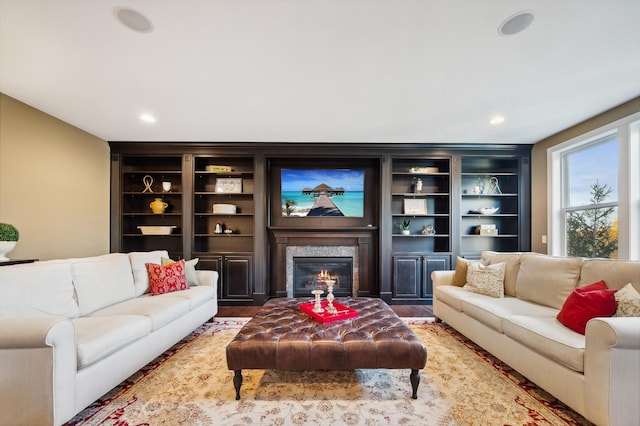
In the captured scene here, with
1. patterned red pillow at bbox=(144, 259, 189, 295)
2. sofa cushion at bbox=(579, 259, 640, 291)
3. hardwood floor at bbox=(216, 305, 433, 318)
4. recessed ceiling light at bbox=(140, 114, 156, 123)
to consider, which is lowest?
hardwood floor at bbox=(216, 305, 433, 318)

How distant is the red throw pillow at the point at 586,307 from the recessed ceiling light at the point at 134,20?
360 centimetres

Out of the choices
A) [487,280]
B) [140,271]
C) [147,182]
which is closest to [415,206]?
[487,280]

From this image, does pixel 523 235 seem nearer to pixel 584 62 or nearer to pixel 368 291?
pixel 368 291

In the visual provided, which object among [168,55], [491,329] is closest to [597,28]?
[491,329]

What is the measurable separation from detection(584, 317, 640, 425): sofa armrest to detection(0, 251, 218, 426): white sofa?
3.11m

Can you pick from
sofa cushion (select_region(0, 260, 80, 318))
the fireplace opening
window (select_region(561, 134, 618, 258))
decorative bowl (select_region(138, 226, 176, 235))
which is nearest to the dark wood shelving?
decorative bowl (select_region(138, 226, 176, 235))

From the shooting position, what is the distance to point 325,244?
4668 millimetres

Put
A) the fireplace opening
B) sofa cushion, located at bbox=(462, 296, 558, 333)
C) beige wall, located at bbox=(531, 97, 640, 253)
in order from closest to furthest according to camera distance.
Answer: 1. sofa cushion, located at bbox=(462, 296, 558, 333)
2. beige wall, located at bbox=(531, 97, 640, 253)
3. the fireplace opening

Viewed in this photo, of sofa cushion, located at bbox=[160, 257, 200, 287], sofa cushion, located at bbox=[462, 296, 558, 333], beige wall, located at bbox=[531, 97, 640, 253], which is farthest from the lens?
beige wall, located at bbox=[531, 97, 640, 253]

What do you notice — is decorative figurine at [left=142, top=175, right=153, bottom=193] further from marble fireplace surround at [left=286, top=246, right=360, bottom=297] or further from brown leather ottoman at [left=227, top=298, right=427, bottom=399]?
brown leather ottoman at [left=227, top=298, right=427, bottom=399]

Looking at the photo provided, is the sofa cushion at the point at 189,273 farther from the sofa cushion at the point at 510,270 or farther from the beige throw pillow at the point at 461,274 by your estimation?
the sofa cushion at the point at 510,270

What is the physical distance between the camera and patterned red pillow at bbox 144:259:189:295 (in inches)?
126

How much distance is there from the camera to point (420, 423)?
1.73m

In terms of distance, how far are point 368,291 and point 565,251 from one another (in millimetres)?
2943
